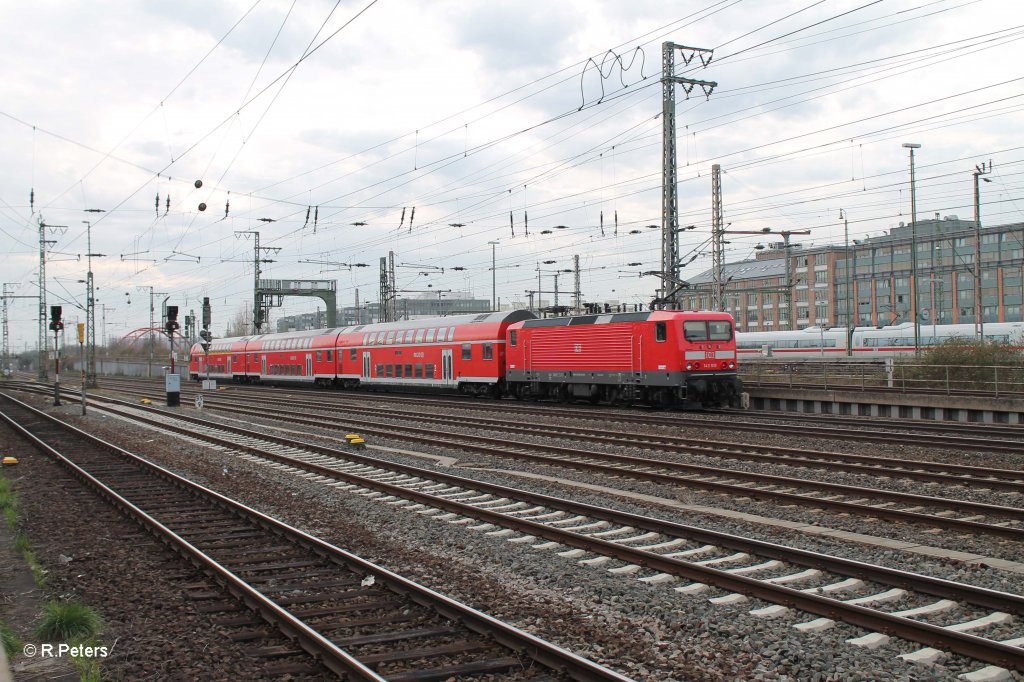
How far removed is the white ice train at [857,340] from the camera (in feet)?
156

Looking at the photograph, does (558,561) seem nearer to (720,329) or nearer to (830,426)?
(830,426)

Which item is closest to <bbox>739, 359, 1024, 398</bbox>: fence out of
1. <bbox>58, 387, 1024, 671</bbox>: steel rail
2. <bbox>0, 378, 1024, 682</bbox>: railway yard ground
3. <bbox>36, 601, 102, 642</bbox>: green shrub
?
<bbox>0, 378, 1024, 682</bbox>: railway yard ground

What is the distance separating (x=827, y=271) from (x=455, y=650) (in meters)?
89.4

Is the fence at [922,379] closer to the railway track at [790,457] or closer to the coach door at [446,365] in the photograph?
the railway track at [790,457]

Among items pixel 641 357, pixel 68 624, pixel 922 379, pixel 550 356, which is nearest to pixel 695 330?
pixel 641 357

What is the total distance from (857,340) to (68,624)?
178 ft

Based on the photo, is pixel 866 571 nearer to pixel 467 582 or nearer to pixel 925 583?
pixel 925 583

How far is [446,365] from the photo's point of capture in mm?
36281

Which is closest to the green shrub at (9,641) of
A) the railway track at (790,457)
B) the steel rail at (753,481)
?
the steel rail at (753,481)

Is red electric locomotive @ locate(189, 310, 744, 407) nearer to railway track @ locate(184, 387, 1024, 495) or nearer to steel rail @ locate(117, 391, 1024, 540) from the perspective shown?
railway track @ locate(184, 387, 1024, 495)

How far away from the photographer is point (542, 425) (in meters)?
22.1

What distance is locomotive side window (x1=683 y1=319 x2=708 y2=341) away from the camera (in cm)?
2580

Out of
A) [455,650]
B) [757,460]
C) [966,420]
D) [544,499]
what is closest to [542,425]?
[757,460]

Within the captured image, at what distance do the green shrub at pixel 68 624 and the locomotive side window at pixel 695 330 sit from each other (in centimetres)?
2088
